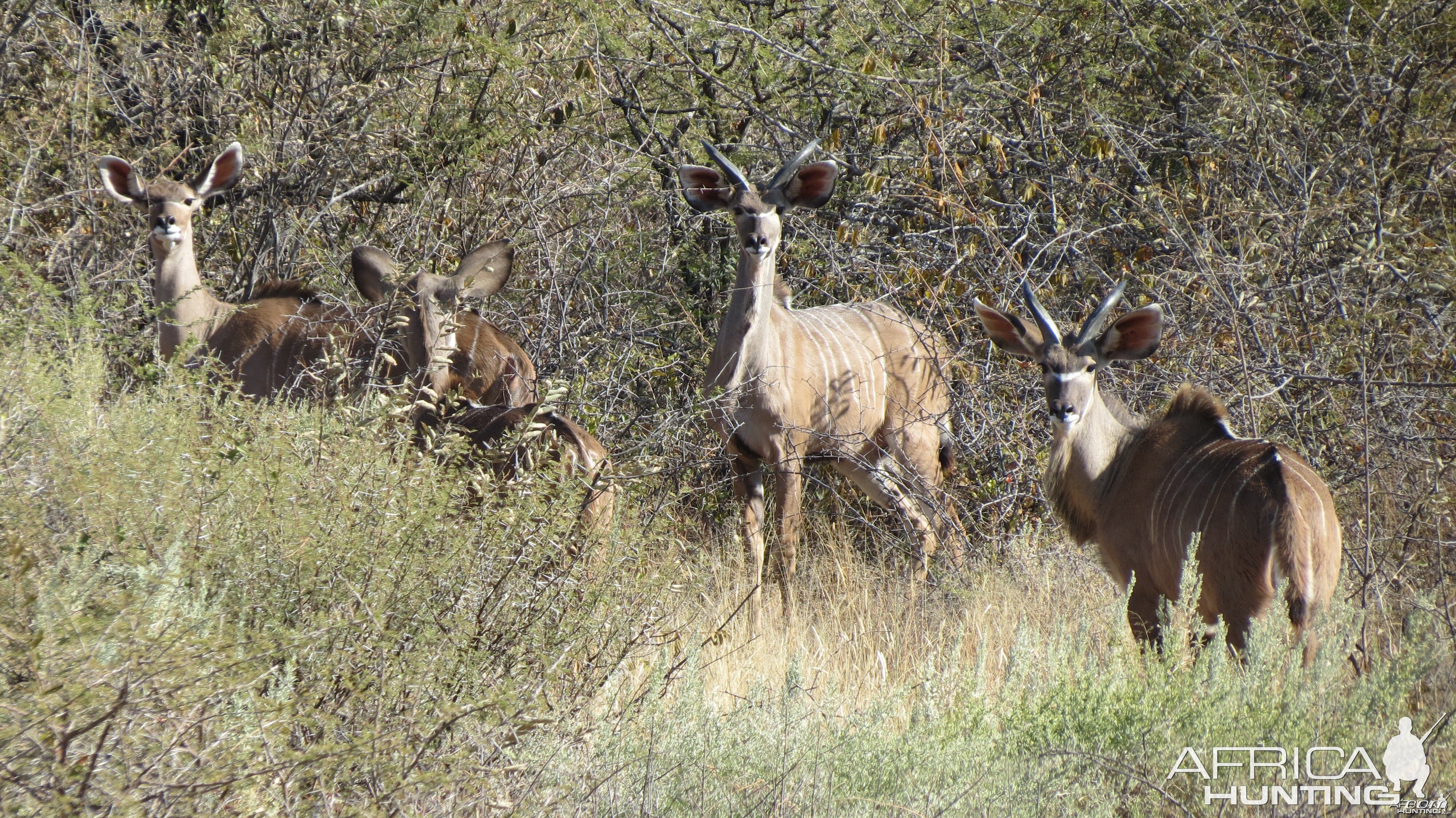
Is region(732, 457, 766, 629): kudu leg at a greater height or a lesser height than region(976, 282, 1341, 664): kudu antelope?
lesser

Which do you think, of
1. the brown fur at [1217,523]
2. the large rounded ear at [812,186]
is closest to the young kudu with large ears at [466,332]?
the large rounded ear at [812,186]

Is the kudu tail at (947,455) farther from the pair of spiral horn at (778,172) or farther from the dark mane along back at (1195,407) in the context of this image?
the dark mane along back at (1195,407)

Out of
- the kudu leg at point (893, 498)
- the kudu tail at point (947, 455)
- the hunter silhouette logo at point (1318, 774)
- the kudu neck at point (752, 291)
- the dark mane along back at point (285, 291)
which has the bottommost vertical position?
the kudu leg at point (893, 498)

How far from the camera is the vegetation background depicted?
2492mm

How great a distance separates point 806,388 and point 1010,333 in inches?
59.0

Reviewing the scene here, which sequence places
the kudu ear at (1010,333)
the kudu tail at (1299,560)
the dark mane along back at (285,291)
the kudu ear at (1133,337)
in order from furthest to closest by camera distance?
the dark mane along back at (285,291), the kudu ear at (1010,333), the kudu ear at (1133,337), the kudu tail at (1299,560)

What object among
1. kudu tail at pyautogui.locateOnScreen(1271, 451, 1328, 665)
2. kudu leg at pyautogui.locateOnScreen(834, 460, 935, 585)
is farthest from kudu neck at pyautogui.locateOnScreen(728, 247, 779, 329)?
kudu tail at pyautogui.locateOnScreen(1271, 451, 1328, 665)

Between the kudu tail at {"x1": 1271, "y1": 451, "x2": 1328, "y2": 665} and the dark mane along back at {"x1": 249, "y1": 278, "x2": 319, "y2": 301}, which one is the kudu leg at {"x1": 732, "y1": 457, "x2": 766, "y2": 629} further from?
the kudu tail at {"x1": 1271, "y1": 451, "x2": 1328, "y2": 665}

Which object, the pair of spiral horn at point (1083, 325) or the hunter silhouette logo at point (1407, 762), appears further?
the pair of spiral horn at point (1083, 325)

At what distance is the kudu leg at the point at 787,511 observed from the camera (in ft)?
18.3

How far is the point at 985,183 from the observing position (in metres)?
6.30

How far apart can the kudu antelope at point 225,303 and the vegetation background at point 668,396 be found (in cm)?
20

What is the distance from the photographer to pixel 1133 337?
444 cm

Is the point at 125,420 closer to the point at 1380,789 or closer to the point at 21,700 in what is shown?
the point at 21,700
